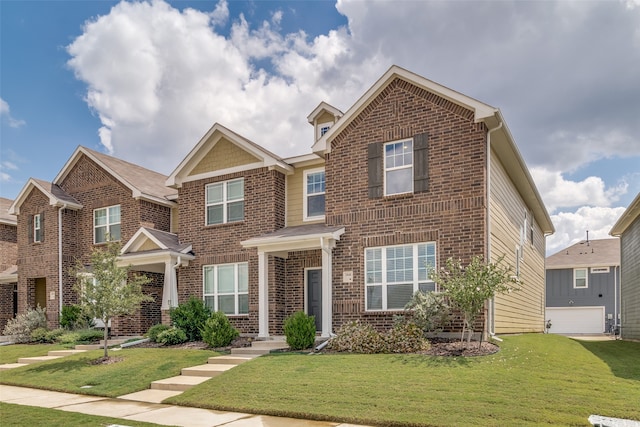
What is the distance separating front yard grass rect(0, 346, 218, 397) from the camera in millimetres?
11180

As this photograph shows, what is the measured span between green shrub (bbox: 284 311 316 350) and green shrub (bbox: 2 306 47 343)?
1268 centimetres

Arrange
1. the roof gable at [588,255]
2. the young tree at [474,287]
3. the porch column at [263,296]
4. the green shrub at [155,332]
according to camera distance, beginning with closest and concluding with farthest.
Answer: the young tree at [474,287], the porch column at [263,296], the green shrub at [155,332], the roof gable at [588,255]

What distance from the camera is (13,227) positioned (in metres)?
25.2

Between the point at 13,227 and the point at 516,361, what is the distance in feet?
80.8

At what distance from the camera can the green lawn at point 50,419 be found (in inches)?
306

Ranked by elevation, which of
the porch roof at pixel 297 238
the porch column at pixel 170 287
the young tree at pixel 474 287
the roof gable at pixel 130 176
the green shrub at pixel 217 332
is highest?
the roof gable at pixel 130 176

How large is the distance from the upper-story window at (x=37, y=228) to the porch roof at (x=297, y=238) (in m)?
11.2

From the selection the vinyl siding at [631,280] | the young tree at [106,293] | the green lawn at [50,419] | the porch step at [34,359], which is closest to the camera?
the green lawn at [50,419]

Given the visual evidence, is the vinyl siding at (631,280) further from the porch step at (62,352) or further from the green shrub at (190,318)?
the porch step at (62,352)

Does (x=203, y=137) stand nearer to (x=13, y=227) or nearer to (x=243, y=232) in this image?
(x=243, y=232)

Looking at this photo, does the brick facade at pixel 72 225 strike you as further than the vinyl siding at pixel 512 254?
Yes

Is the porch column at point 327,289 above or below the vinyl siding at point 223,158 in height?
below

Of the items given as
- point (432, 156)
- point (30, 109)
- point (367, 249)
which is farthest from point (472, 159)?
point (30, 109)

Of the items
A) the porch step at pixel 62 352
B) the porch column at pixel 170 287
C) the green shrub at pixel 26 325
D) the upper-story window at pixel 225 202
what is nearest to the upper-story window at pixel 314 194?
the upper-story window at pixel 225 202
